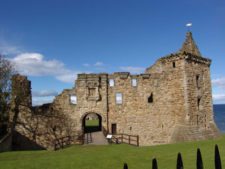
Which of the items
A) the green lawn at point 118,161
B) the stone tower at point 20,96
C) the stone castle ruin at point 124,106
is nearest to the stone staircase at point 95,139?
the stone castle ruin at point 124,106

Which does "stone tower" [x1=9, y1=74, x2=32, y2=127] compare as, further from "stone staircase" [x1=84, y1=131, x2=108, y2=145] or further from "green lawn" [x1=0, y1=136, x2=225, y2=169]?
"green lawn" [x1=0, y1=136, x2=225, y2=169]

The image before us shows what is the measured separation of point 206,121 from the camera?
30688 mm

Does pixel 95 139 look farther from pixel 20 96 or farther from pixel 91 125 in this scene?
pixel 91 125

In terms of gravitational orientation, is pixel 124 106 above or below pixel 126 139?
above

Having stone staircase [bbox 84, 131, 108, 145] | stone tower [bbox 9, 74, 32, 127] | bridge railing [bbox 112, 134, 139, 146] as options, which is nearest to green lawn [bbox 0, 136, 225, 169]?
stone staircase [bbox 84, 131, 108, 145]

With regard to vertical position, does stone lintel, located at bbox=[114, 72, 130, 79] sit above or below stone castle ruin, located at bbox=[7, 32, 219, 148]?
above

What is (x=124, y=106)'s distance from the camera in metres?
30.9

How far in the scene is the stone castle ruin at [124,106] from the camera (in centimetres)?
2994

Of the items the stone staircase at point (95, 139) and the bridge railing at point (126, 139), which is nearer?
the stone staircase at point (95, 139)

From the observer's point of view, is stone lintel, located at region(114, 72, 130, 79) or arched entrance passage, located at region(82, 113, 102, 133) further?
arched entrance passage, located at region(82, 113, 102, 133)

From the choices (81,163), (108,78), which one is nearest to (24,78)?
(108,78)

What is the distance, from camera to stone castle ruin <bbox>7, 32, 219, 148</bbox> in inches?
1179

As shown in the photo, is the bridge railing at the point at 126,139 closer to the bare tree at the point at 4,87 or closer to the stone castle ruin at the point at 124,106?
the stone castle ruin at the point at 124,106

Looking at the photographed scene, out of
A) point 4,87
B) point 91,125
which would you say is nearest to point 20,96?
point 4,87
